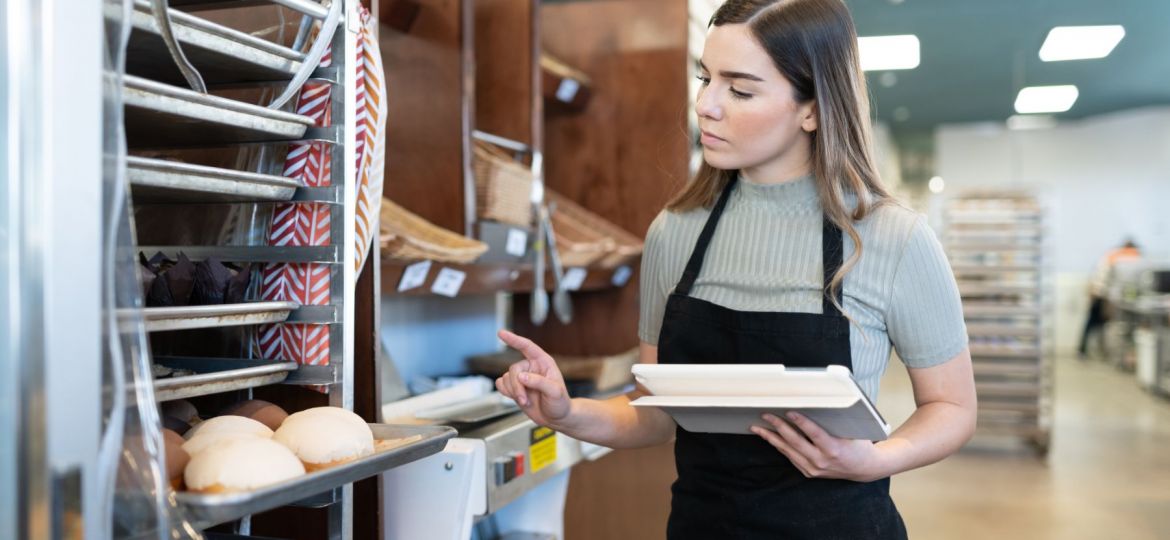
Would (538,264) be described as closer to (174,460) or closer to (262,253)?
(262,253)

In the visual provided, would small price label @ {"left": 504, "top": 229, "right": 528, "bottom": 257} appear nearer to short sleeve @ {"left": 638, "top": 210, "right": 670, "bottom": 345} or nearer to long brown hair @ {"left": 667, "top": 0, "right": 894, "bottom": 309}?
short sleeve @ {"left": 638, "top": 210, "right": 670, "bottom": 345}

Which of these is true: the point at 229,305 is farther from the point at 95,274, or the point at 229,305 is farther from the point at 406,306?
the point at 406,306

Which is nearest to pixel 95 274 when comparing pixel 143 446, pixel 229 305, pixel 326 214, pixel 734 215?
pixel 143 446

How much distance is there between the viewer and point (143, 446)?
→ 90 cm

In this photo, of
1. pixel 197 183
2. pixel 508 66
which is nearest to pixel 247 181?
pixel 197 183

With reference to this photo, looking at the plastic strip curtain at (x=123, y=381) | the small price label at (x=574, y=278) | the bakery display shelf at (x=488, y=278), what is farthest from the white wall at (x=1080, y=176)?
the plastic strip curtain at (x=123, y=381)

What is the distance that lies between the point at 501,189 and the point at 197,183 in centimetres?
160

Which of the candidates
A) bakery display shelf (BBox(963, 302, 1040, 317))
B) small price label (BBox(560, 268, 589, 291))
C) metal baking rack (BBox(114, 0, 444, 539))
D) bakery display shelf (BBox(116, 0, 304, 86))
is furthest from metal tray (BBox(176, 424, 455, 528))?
bakery display shelf (BBox(963, 302, 1040, 317))

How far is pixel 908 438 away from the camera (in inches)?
58.4

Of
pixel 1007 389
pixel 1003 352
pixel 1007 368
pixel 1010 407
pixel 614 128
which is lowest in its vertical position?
pixel 1010 407

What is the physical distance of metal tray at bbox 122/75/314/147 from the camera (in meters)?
1.03

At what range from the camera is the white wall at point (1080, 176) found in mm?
13234

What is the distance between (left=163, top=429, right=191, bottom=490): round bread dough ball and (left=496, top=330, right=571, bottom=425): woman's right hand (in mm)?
484

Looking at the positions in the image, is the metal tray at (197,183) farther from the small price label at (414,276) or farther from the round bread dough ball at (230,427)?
the small price label at (414,276)
